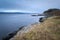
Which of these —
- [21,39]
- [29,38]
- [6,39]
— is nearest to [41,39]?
[29,38]

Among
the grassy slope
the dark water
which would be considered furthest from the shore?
the dark water

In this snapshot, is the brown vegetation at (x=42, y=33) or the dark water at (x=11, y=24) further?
the dark water at (x=11, y=24)

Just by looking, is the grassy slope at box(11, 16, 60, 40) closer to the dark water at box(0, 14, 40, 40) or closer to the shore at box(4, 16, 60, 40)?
the shore at box(4, 16, 60, 40)

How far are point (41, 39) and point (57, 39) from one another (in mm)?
866

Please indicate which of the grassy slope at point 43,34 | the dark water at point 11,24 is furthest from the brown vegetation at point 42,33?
the dark water at point 11,24

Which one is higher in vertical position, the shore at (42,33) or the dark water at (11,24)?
the shore at (42,33)

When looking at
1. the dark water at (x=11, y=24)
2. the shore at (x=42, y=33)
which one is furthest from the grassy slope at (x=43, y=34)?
the dark water at (x=11, y=24)

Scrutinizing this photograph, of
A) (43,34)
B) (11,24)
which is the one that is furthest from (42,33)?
(11,24)

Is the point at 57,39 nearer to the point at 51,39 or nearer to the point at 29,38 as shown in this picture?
the point at 51,39

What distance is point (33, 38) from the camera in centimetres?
761

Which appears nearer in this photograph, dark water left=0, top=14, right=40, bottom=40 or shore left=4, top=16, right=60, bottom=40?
shore left=4, top=16, right=60, bottom=40

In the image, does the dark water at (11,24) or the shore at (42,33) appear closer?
the shore at (42,33)

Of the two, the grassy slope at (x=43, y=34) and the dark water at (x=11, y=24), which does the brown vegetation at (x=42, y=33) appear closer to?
the grassy slope at (x=43, y=34)

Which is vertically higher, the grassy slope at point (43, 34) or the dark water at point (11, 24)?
the grassy slope at point (43, 34)
